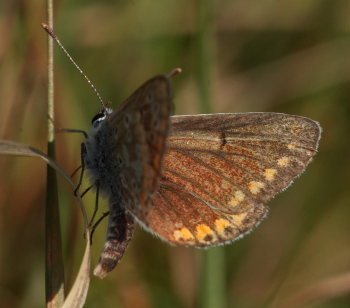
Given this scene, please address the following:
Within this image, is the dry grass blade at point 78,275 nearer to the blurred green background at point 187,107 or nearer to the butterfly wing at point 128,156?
the butterfly wing at point 128,156

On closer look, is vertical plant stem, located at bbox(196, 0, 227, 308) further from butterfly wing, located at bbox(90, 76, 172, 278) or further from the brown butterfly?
butterfly wing, located at bbox(90, 76, 172, 278)

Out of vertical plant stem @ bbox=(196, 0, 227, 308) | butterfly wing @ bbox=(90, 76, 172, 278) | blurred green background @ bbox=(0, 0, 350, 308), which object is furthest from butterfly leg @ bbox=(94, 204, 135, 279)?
blurred green background @ bbox=(0, 0, 350, 308)

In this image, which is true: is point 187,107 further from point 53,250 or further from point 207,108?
point 53,250

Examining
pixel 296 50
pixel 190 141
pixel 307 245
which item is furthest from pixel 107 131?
pixel 296 50

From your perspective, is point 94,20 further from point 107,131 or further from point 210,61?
point 107,131

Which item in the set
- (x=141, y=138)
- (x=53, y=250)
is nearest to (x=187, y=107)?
(x=141, y=138)

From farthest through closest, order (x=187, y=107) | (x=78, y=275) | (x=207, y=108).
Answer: (x=187, y=107), (x=207, y=108), (x=78, y=275)

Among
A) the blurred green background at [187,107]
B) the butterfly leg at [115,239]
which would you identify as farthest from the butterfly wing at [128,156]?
the blurred green background at [187,107]
